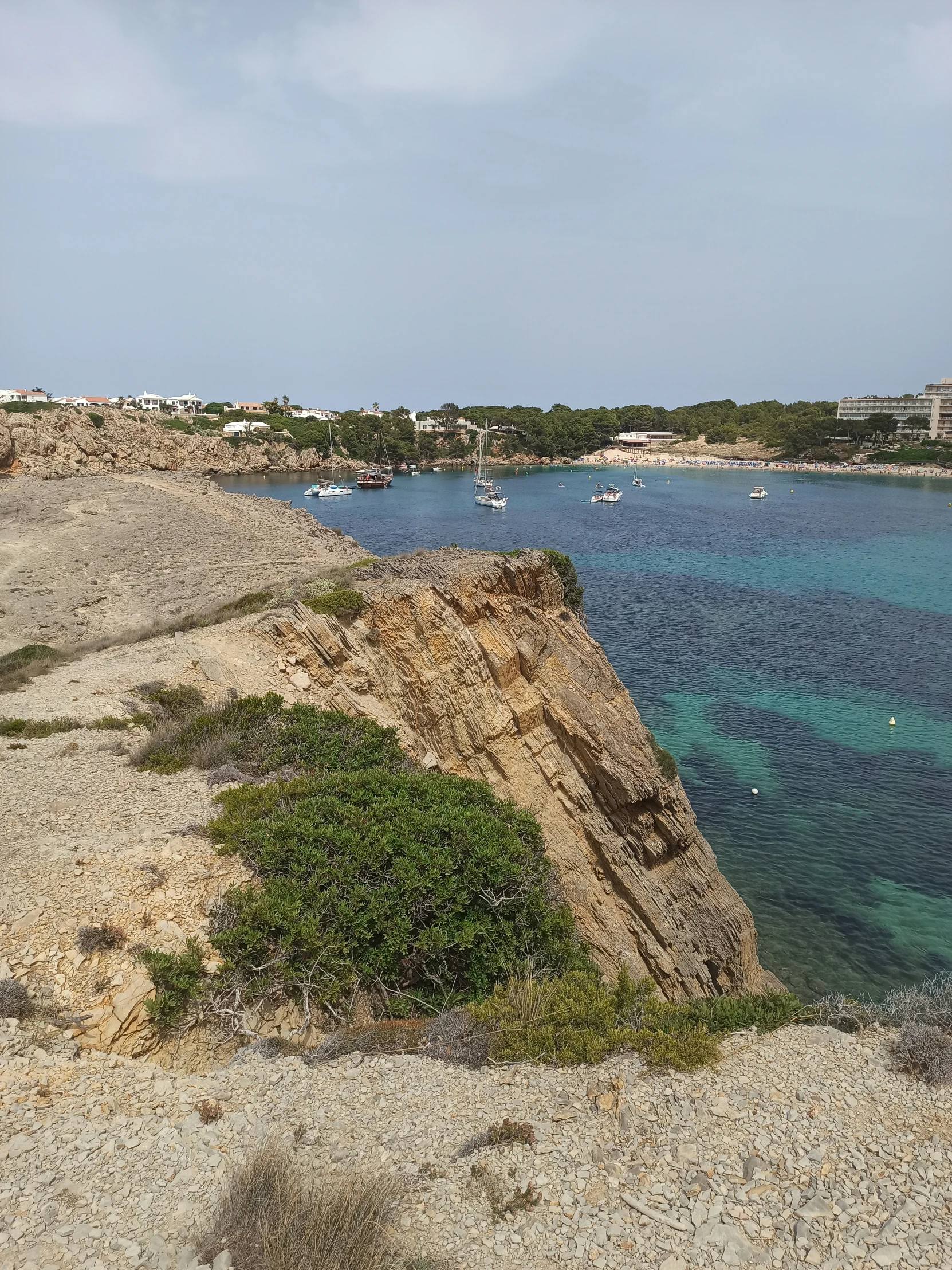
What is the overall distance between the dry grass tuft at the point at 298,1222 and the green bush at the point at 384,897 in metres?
2.65

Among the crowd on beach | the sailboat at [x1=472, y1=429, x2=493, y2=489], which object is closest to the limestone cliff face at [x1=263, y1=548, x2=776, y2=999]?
the sailboat at [x1=472, y1=429, x2=493, y2=489]

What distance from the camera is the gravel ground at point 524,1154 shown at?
5789 millimetres

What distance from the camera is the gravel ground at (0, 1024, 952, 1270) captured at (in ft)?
19.0

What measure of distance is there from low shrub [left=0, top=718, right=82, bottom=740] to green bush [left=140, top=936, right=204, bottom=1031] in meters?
7.02

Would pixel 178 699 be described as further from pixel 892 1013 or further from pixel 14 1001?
pixel 892 1013

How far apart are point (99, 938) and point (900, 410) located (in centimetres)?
21228

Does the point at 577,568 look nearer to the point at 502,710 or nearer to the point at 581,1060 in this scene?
the point at 502,710

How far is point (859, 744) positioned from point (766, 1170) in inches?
995

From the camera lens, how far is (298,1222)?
18.2 ft

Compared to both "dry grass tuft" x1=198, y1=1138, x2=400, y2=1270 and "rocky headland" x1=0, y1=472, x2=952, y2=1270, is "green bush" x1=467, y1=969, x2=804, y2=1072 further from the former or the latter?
"dry grass tuft" x1=198, y1=1138, x2=400, y2=1270

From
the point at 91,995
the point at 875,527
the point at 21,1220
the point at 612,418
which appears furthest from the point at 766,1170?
the point at 612,418

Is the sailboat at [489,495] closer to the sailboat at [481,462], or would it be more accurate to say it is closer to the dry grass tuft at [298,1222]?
the sailboat at [481,462]

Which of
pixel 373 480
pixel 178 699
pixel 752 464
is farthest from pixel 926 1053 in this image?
pixel 752 464

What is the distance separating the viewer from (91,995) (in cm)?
774
